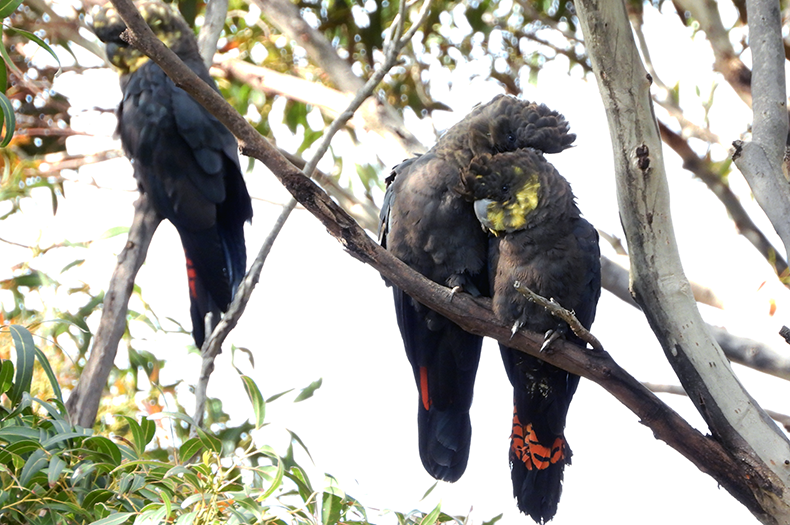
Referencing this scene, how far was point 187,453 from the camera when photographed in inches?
62.9

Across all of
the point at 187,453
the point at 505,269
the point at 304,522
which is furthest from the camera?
the point at 505,269

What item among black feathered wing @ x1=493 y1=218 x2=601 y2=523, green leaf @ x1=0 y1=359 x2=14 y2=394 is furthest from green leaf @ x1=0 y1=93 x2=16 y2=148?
black feathered wing @ x1=493 y1=218 x2=601 y2=523

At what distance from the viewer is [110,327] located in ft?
7.54

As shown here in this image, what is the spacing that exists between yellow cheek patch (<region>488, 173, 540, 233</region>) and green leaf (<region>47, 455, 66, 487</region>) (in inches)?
45.6

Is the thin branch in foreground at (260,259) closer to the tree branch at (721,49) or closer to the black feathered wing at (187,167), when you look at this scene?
the black feathered wing at (187,167)

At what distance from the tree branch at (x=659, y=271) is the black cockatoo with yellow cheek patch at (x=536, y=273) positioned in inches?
8.4

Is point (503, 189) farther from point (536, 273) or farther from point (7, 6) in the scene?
point (7, 6)

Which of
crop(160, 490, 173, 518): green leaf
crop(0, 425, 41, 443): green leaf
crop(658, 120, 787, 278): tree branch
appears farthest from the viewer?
crop(658, 120, 787, 278): tree branch

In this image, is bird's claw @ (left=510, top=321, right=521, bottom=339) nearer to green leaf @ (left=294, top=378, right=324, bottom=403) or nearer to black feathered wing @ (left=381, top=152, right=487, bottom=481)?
black feathered wing @ (left=381, top=152, right=487, bottom=481)

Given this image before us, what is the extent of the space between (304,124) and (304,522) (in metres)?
2.76

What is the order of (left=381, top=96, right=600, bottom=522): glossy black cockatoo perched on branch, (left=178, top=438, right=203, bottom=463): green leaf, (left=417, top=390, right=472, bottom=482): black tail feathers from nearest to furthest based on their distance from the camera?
(left=178, top=438, right=203, bottom=463): green leaf → (left=381, top=96, right=600, bottom=522): glossy black cockatoo perched on branch → (left=417, top=390, right=472, bottom=482): black tail feathers

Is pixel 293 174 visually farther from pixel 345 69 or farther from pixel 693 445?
pixel 345 69

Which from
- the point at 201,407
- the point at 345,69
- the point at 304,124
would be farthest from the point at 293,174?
the point at 304,124

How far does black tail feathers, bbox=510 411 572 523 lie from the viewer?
2.00 metres
